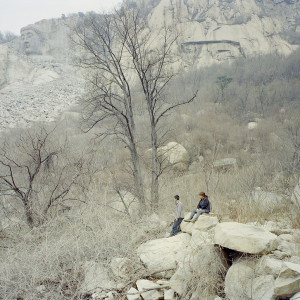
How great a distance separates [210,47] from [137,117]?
1259 inches

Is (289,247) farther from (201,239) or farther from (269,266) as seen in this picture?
(201,239)

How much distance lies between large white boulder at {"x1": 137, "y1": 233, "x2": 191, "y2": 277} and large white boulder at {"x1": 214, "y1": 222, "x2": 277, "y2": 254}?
1.12 metres

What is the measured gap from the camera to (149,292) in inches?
165

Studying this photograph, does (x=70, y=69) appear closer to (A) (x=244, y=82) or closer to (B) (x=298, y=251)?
(A) (x=244, y=82)

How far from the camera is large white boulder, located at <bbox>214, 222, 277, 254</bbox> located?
144 inches

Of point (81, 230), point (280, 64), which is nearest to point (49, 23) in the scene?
point (280, 64)

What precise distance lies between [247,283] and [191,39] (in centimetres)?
5574

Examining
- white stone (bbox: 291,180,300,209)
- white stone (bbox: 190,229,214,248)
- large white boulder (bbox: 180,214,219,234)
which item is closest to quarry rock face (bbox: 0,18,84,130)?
large white boulder (bbox: 180,214,219,234)

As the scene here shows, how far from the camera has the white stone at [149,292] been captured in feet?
13.6

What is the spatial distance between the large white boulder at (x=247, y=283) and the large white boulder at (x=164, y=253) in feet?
4.03

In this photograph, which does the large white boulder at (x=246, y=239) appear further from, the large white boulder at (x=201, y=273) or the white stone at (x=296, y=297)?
the white stone at (x=296, y=297)

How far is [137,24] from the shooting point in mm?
11680

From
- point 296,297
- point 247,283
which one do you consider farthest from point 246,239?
point 296,297

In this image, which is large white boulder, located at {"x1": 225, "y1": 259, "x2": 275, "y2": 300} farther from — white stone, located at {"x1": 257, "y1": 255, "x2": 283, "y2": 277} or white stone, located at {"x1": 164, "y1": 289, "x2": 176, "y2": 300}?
white stone, located at {"x1": 164, "y1": 289, "x2": 176, "y2": 300}
